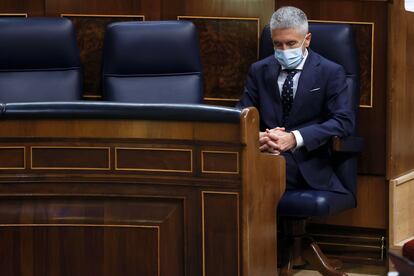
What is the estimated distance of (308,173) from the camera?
3412mm

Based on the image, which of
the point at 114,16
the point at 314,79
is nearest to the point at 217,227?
the point at 314,79

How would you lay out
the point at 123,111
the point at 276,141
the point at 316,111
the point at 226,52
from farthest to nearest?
the point at 226,52 < the point at 316,111 < the point at 276,141 < the point at 123,111

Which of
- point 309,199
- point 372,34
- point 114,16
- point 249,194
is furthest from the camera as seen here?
point 114,16

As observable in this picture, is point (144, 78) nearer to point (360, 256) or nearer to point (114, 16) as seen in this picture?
point (114, 16)

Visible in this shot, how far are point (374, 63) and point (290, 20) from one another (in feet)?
1.54

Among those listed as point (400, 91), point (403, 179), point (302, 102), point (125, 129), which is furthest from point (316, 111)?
point (125, 129)

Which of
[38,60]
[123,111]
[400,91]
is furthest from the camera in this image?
[38,60]

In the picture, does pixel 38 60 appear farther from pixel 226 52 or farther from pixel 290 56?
pixel 290 56

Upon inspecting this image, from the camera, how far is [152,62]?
3701mm

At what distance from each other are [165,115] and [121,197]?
27 cm

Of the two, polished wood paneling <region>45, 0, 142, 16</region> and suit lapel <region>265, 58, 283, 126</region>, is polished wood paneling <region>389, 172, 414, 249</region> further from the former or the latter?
polished wood paneling <region>45, 0, 142, 16</region>

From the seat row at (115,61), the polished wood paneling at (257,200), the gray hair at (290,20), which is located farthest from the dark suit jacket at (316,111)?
the polished wood paneling at (257,200)

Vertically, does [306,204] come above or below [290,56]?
below

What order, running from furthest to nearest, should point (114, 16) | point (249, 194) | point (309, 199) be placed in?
point (114, 16) → point (309, 199) → point (249, 194)
